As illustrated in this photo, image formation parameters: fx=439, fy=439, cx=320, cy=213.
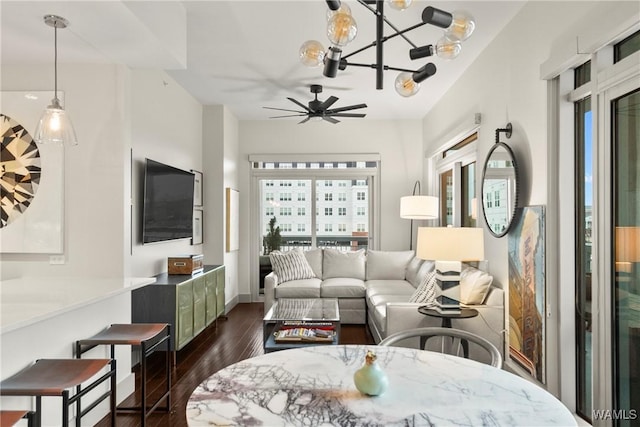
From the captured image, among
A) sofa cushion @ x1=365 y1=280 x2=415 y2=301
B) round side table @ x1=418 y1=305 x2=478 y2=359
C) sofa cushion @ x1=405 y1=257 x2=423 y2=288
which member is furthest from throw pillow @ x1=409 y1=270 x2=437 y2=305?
sofa cushion @ x1=405 y1=257 x2=423 y2=288

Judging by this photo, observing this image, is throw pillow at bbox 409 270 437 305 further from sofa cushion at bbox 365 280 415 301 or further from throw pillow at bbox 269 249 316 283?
throw pillow at bbox 269 249 316 283

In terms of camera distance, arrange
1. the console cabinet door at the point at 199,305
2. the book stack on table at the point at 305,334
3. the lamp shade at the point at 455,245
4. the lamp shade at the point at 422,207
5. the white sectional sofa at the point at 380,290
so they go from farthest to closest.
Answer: the lamp shade at the point at 422,207
the console cabinet door at the point at 199,305
the book stack on table at the point at 305,334
the white sectional sofa at the point at 380,290
the lamp shade at the point at 455,245

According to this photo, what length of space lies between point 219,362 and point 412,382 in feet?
9.50

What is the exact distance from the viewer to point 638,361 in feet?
7.04

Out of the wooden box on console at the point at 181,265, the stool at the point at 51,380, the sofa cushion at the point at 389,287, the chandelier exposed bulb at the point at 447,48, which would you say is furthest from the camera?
the sofa cushion at the point at 389,287

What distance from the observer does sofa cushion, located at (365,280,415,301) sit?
512 centimetres

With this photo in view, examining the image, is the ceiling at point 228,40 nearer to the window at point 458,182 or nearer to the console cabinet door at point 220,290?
the window at point 458,182

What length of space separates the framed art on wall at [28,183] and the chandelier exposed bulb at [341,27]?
2.28 metres

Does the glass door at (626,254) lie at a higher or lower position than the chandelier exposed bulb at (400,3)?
lower

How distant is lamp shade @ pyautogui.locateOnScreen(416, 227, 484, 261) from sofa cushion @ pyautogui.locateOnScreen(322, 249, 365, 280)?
2.89 m

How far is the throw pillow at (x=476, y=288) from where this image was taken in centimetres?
→ 357

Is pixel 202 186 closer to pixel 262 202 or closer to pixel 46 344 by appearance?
pixel 262 202

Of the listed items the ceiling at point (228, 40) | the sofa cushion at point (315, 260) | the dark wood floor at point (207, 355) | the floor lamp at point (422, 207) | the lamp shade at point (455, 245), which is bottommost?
the dark wood floor at point (207, 355)

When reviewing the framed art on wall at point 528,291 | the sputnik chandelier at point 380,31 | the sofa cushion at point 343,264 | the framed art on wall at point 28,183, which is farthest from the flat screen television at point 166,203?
the framed art on wall at point 528,291
